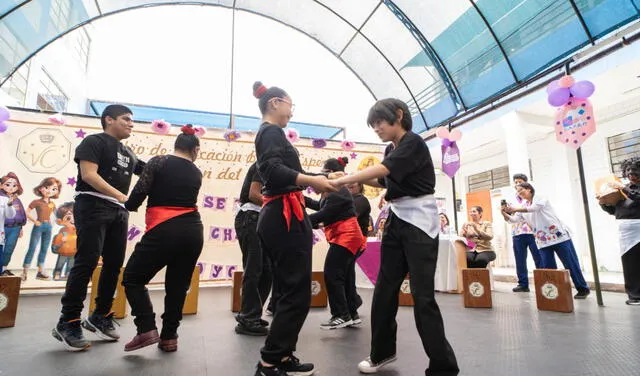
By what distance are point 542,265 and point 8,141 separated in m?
7.14

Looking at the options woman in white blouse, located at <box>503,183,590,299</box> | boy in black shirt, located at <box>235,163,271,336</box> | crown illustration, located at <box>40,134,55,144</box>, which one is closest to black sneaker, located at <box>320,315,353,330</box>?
boy in black shirt, located at <box>235,163,271,336</box>

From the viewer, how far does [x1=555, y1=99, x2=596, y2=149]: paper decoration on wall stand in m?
4.04

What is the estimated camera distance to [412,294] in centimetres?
172

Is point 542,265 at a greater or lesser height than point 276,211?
lesser

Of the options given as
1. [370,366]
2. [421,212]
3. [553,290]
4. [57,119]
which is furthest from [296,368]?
[57,119]

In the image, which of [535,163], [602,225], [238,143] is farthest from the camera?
[535,163]

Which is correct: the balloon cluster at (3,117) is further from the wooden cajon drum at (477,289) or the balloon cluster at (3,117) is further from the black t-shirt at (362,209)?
the wooden cajon drum at (477,289)

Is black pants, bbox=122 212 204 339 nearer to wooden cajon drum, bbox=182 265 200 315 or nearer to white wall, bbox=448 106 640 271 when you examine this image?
wooden cajon drum, bbox=182 265 200 315

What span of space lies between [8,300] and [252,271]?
1971mm

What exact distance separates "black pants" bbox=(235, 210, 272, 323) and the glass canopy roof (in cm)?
528

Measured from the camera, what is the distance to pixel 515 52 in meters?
5.74

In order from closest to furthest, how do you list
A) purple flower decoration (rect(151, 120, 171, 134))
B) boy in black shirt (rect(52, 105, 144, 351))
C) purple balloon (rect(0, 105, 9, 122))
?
boy in black shirt (rect(52, 105, 144, 351))
purple balloon (rect(0, 105, 9, 122))
purple flower decoration (rect(151, 120, 171, 134))

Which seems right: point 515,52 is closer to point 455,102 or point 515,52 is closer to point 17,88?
point 455,102

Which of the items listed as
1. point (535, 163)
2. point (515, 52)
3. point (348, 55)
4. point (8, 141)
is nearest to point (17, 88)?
point (8, 141)
